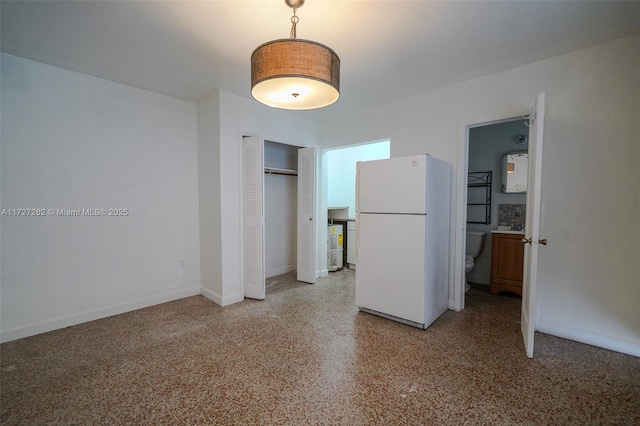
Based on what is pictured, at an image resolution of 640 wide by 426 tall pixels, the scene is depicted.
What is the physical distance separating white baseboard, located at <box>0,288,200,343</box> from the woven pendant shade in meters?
2.88

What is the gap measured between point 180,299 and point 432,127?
12.3 ft

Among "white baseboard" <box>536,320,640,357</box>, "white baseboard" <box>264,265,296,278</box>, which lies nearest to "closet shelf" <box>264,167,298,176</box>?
"white baseboard" <box>264,265,296,278</box>

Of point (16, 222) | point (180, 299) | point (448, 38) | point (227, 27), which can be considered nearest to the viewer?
point (227, 27)

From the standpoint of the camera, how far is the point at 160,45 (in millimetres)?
2322

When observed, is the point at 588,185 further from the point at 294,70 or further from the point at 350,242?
the point at 350,242

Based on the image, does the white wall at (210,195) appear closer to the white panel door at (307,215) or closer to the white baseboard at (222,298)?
the white baseboard at (222,298)

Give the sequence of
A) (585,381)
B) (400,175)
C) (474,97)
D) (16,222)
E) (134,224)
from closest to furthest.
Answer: (585,381) → (16,222) → (400,175) → (474,97) → (134,224)

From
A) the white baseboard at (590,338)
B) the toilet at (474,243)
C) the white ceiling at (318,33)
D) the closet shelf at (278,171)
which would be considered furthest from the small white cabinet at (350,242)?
the white baseboard at (590,338)

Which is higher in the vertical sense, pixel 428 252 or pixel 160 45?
pixel 160 45

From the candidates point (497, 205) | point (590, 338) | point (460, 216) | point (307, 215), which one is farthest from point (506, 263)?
point (307, 215)

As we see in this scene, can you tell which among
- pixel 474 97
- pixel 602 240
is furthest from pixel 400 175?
pixel 602 240

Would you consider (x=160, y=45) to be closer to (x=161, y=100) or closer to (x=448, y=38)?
(x=161, y=100)

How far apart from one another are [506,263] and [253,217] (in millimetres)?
3270

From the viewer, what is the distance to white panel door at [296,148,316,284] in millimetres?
4133
